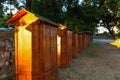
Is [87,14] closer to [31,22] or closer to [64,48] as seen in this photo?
[64,48]

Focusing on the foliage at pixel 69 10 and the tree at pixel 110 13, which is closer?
the foliage at pixel 69 10

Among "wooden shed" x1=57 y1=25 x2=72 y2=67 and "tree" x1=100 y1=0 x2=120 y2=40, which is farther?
"tree" x1=100 y1=0 x2=120 y2=40

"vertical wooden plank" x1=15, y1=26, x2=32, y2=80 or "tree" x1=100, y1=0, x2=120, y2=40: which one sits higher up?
"tree" x1=100, y1=0, x2=120, y2=40

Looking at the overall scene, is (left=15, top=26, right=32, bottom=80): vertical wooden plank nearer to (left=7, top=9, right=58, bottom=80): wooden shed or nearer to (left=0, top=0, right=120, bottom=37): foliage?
(left=7, top=9, right=58, bottom=80): wooden shed

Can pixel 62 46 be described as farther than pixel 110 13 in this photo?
No

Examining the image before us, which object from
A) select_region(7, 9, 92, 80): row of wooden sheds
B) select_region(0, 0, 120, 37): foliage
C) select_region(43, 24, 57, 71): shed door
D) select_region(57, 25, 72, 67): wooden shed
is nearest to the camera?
select_region(7, 9, 92, 80): row of wooden sheds

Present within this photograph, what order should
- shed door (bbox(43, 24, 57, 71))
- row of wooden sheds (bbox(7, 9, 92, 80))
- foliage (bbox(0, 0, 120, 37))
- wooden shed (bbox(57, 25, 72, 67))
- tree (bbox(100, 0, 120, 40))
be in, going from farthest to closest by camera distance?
tree (bbox(100, 0, 120, 40)) < foliage (bbox(0, 0, 120, 37)) < wooden shed (bbox(57, 25, 72, 67)) < shed door (bbox(43, 24, 57, 71)) < row of wooden sheds (bbox(7, 9, 92, 80))

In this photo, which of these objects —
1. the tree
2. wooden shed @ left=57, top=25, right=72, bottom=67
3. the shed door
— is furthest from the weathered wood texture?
the tree

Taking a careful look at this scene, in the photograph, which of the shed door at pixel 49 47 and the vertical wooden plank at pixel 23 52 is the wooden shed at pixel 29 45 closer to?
the vertical wooden plank at pixel 23 52

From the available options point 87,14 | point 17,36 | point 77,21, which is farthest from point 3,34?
point 87,14

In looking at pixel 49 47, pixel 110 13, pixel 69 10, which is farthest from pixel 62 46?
pixel 110 13

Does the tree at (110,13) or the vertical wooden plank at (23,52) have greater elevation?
the tree at (110,13)

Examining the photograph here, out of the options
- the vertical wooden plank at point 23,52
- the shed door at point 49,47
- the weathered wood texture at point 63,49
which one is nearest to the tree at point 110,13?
the weathered wood texture at point 63,49

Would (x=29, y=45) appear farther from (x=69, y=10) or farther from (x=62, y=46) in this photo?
(x=69, y=10)
